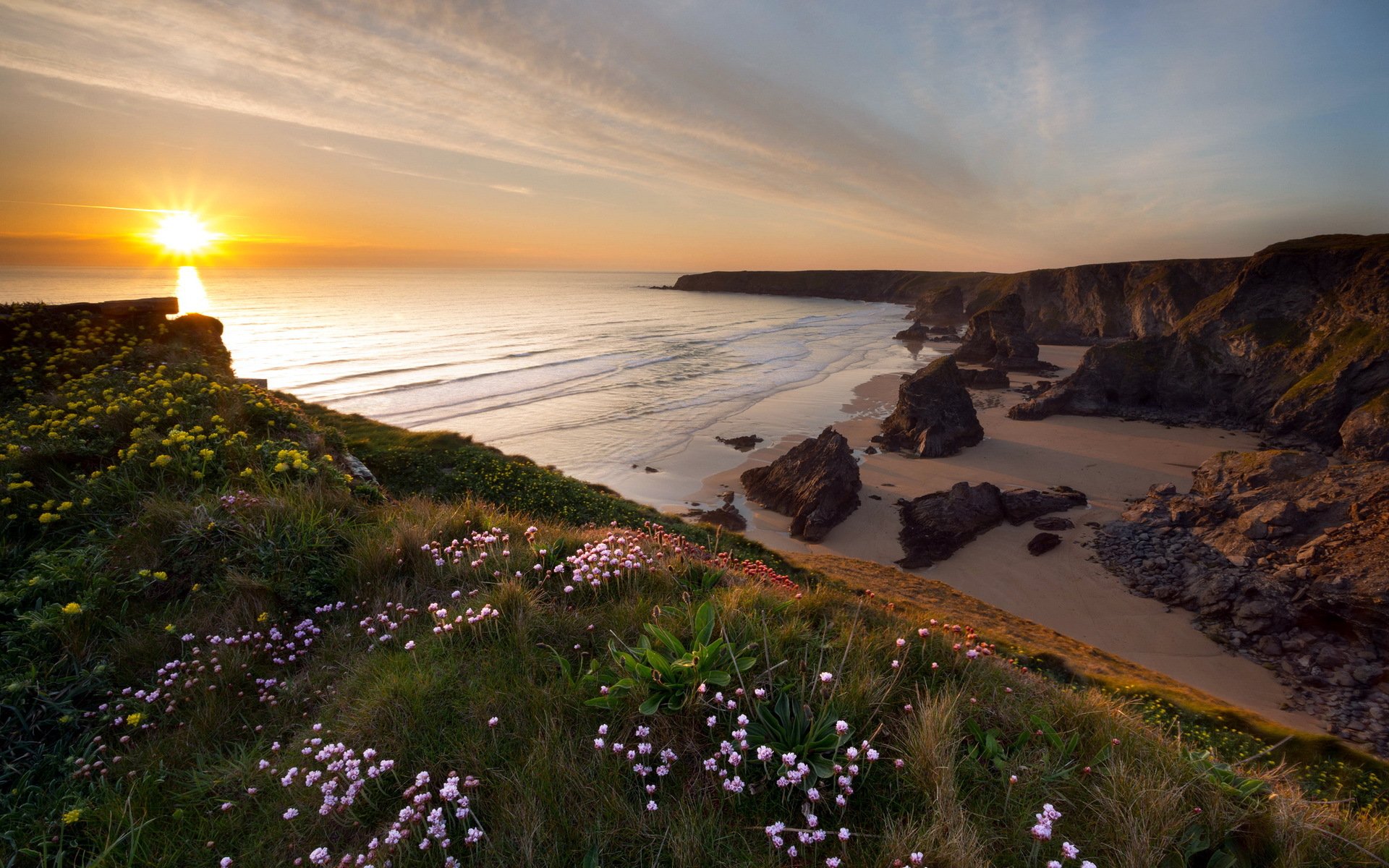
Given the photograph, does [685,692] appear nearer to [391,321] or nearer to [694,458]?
[694,458]

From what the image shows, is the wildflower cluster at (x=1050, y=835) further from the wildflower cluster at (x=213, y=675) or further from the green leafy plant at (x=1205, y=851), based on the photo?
the wildflower cluster at (x=213, y=675)

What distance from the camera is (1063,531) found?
17.7m

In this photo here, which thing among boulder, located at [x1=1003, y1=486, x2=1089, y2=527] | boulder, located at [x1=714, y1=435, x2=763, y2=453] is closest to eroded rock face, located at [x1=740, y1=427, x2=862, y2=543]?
boulder, located at [x1=714, y1=435, x2=763, y2=453]

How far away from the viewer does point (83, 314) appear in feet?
36.3

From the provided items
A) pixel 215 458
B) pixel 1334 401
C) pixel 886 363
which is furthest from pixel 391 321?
pixel 1334 401

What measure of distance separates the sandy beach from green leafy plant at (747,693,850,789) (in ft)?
37.2

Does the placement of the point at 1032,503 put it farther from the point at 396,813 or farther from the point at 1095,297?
the point at 1095,297

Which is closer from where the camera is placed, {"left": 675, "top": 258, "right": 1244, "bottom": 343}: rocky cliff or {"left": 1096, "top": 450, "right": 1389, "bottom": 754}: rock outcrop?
{"left": 1096, "top": 450, "right": 1389, "bottom": 754}: rock outcrop

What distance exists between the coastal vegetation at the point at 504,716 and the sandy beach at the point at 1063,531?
10475 millimetres

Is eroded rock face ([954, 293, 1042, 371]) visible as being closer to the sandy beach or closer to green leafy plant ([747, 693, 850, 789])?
the sandy beach

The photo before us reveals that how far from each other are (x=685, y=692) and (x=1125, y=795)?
2.23 meters

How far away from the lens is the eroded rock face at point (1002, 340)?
4944 centimetres

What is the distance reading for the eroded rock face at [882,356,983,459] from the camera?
25.5m

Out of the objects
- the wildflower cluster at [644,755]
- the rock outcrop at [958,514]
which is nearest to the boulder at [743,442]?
the rock outcrop at [958,514]
